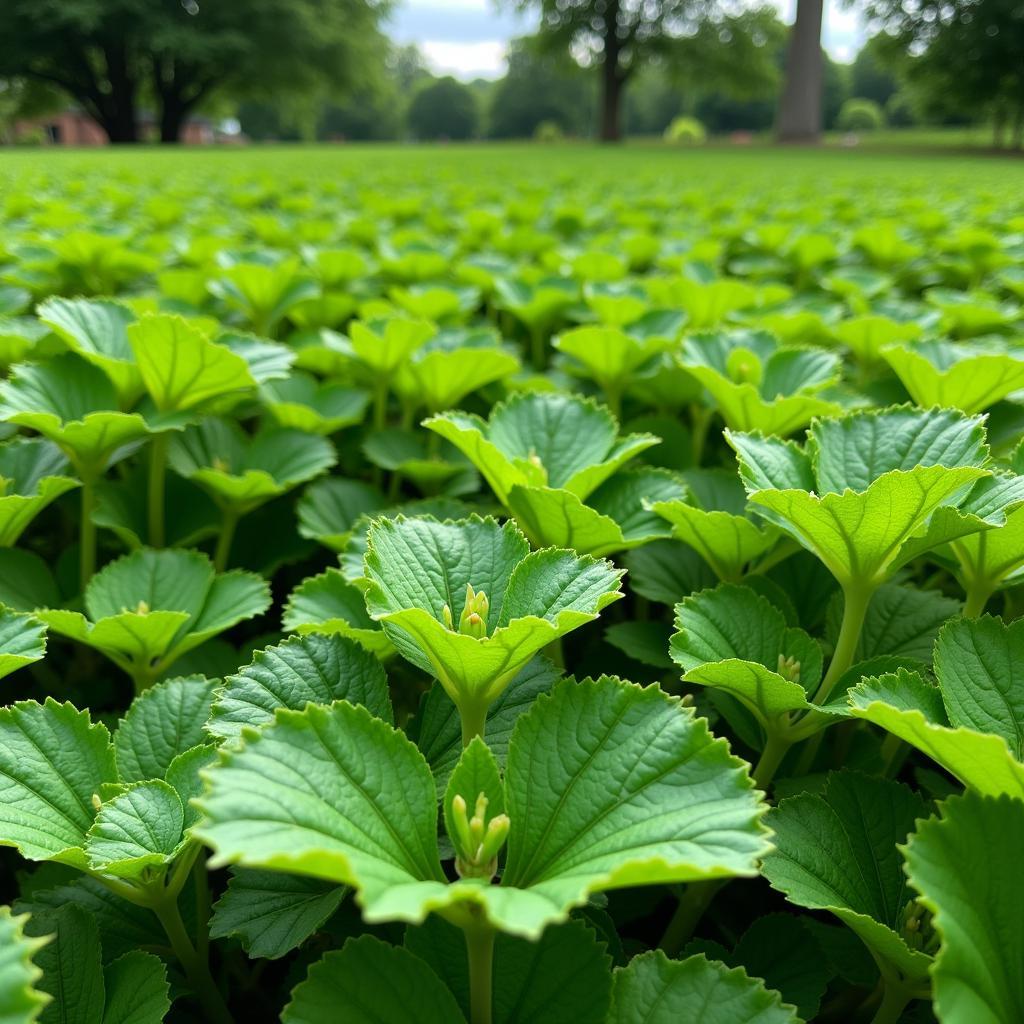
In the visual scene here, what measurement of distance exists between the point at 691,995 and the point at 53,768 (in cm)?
66

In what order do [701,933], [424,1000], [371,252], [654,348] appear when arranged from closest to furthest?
[424,1000], [701,933], [654,348], [371,252]

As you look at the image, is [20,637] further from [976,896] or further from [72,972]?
[976,896]

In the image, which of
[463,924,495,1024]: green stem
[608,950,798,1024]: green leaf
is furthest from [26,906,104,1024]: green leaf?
[608,950,798,1024]: green leaf

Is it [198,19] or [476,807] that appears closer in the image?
[476,807]

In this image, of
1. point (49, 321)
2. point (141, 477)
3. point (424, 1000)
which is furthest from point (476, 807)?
point (49, 321)

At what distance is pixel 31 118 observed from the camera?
108 ft

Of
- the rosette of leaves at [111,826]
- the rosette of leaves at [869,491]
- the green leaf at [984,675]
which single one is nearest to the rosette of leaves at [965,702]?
the green leaf at [984,675]

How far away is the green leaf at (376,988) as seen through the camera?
674 millimetres

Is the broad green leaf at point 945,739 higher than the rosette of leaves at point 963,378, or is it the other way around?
the rosette of leaves at point 963,378

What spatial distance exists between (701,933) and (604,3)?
3695 cm

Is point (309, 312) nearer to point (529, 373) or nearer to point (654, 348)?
point (529, 373)

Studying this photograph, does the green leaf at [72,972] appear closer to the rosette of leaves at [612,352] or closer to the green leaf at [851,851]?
the green leaf at [851,851]

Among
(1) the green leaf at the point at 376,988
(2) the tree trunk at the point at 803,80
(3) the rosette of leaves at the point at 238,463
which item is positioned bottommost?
(1) the green leaf at the point at 376,988

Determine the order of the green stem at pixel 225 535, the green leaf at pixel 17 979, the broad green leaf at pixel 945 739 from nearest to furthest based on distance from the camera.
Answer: the green leaf at pixel 17 979, the broad green leaf at pixel 945 739, the green stem at pixel 225 535
